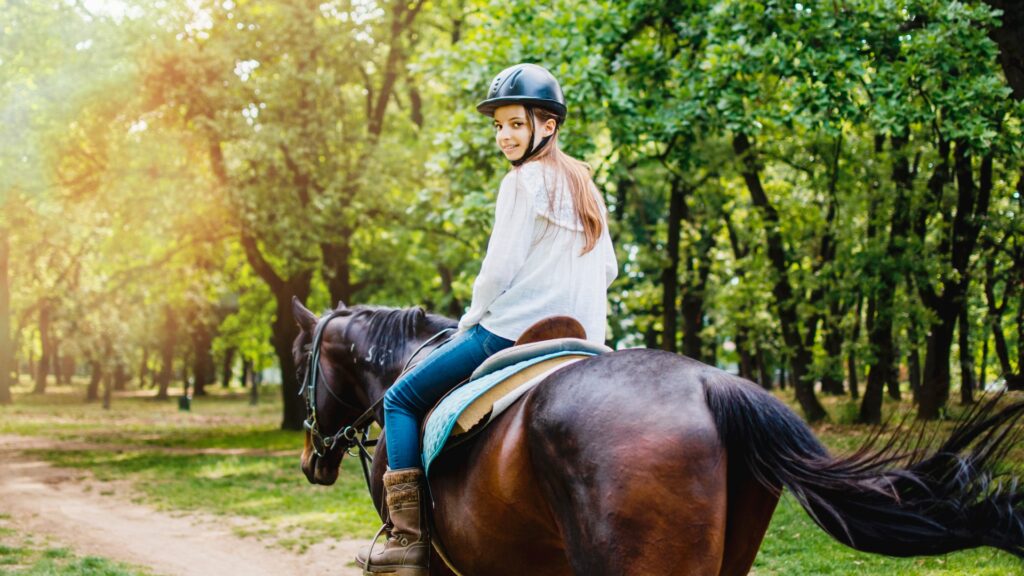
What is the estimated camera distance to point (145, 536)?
33.4 ft

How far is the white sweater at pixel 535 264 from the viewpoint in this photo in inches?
145

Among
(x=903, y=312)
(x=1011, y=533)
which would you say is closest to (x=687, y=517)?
(x=1011, y=533)

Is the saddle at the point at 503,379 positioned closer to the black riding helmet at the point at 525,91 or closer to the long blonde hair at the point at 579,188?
the long blonde hair at the point at 579,188

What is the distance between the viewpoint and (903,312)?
51.0 ft

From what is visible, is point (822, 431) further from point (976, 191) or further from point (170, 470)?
point (170, 470)

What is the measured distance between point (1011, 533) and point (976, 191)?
14924 mm

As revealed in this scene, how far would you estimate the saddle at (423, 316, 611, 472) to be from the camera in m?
3.42

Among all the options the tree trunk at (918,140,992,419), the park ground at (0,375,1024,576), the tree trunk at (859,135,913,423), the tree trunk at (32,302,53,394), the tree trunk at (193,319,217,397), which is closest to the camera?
the park ground at (0,375,1024,576)

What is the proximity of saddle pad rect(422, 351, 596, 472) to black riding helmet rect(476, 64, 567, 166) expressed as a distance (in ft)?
3.13

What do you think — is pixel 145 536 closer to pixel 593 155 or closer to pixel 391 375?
pixel 391 375

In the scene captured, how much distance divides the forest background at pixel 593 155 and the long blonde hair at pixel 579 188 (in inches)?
223

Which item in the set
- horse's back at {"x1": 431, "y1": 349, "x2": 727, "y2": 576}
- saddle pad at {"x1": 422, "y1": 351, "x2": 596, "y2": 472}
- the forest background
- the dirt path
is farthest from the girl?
the forest background

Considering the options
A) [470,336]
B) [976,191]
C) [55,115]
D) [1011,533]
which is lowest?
[1011,533]

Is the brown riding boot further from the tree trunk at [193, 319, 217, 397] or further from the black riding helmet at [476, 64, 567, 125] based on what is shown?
the tree trunk at [193, 319, 217, 397]
